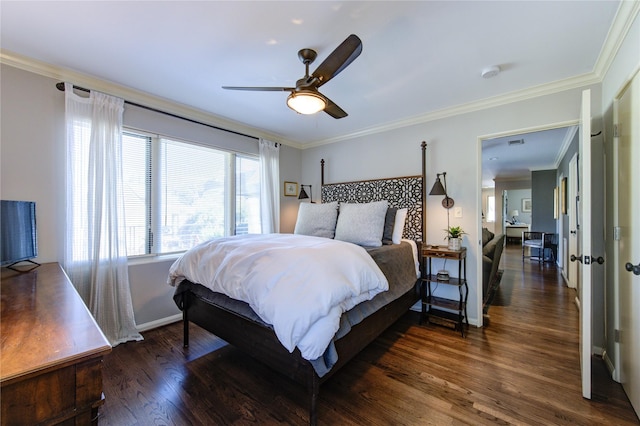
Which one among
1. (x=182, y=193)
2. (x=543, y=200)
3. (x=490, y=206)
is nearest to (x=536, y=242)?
(x=543, y=200)

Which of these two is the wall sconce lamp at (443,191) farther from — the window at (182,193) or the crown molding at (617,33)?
the window at (182,193)

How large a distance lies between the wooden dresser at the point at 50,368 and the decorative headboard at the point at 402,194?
3210mm

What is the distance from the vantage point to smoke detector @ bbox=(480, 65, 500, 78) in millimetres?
2279

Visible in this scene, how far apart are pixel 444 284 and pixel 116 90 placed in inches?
165

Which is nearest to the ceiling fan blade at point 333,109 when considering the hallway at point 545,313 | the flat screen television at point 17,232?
the flat screen television at point 17,232

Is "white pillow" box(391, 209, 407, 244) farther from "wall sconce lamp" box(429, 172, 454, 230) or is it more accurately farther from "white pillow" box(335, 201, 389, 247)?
"wall sconce lamp" box(429, 172, 454, 230)

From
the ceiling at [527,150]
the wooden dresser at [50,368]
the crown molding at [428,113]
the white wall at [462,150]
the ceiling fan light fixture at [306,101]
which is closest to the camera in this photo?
the wooden dresser at [50,368]

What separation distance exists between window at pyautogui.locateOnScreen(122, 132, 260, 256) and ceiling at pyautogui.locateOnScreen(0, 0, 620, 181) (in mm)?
669

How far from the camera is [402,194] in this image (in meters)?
3.52

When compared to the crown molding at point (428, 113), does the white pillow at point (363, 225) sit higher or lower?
lower

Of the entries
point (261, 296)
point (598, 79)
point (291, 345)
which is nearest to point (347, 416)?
point (291, 345)

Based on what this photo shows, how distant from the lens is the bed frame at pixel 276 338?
1.56 metres

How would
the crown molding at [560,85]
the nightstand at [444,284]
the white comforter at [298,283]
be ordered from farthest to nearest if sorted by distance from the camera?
the nightstand at [444,284] < the crown molding at [560,85] < the white comforter at [298,283]

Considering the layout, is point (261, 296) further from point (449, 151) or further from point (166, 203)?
point (449, 151)
